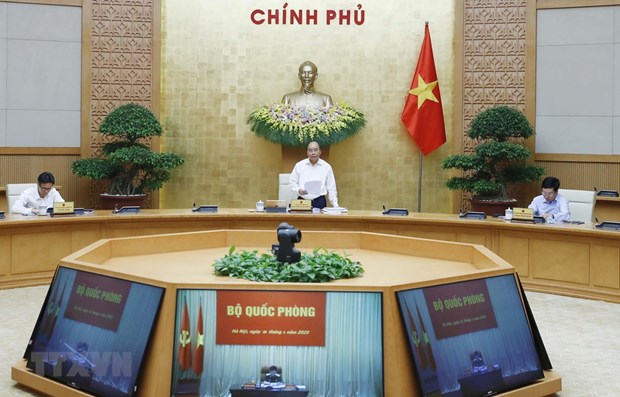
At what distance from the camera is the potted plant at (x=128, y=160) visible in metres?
8.35

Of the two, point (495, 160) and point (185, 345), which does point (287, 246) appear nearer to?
point (185, 345)

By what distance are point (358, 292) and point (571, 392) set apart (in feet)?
5.05

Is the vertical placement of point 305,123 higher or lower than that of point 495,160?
higher

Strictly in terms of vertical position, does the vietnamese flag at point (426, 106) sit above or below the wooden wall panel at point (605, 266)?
above

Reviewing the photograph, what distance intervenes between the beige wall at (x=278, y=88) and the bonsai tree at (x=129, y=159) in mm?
902

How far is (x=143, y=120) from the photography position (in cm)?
847

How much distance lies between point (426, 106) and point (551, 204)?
2774mm

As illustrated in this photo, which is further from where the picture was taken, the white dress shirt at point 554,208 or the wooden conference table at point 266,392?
the white dress shirt at point 554,208

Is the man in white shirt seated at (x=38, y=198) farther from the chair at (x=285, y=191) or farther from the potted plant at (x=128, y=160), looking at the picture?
the chair at (x=285, y=191)

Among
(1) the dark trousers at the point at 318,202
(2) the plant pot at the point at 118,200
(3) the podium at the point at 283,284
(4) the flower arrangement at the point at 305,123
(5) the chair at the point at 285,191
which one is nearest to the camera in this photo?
(3) the podium at the point at 283,284

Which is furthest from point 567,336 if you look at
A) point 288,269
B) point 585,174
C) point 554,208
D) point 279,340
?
point 585,174

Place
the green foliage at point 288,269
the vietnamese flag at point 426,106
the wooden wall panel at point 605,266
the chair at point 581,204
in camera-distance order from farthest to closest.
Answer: the vietnamese flag at point 426,106
the chair at point 581,204
the wooden wall panel at point 605,266
the green foliage at point 288,269

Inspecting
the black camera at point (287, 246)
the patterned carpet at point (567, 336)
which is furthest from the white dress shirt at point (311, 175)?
the black camera at point (287, 246)

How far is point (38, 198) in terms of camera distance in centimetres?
696
